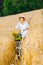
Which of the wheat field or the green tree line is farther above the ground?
the wheat field

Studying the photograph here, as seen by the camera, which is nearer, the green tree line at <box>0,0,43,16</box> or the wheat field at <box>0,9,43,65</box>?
the wheat field at <box>0,9,43,65</box>

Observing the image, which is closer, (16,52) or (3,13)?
(16,52)

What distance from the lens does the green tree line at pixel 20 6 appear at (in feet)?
59.5

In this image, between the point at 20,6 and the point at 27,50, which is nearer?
the point at 27,50

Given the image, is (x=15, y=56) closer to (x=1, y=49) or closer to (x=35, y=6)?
(x=1, y=49)

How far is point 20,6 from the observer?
59.5ft

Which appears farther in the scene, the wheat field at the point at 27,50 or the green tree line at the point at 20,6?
the green tree line at the point at 20,6

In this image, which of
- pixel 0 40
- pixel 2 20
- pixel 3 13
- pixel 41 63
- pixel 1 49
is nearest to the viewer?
pixel 41 63

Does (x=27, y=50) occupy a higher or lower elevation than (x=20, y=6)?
higher

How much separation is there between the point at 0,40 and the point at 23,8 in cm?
748

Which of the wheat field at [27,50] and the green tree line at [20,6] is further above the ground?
the wheat field at [27,50]

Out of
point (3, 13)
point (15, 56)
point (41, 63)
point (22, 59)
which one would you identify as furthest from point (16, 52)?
point (3, 13)

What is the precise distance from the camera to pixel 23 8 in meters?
18.3

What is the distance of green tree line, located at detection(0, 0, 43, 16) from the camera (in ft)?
59.5
